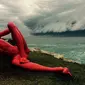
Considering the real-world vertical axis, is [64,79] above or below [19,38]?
below

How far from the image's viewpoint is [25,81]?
15500 mm

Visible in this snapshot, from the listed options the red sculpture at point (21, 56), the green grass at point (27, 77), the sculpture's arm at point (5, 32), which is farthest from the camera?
the sculpture's arm at point (5, 32)

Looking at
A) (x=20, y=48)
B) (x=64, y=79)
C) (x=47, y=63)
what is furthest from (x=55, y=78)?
(x=47, y=63)

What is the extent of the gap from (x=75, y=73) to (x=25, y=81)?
3.11m

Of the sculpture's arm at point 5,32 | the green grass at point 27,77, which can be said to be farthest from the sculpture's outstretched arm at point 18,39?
the green grass at point 27,77

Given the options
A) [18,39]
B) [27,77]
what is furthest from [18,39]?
[27,77]

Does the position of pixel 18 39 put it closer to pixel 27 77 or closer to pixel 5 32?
pixel 5 32

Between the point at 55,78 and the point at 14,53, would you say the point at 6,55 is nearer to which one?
the point at 14,53

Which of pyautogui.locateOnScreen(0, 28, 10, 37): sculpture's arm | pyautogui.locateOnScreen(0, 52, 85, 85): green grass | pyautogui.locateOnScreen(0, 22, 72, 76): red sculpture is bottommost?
pyautogui.locateOnScreen(0, 52, 85, 85): green grass

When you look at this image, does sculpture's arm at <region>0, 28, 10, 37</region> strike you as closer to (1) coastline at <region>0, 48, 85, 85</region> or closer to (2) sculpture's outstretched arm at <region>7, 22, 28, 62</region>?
(2) sculpture's outstretched arm at <region>7, 22, 28, 62</region>

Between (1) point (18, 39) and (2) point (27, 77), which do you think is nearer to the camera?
(1) point (18, 39)

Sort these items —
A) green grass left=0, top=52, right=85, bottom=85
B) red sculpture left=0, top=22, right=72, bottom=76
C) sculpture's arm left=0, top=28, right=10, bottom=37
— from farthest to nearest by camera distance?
sculpture's arm left=0, top=28, right=10, bottom=37, green grass left=0, top=52, right=85, bottom=85, red sculpture left=0, top=22, right=72, bottom=76

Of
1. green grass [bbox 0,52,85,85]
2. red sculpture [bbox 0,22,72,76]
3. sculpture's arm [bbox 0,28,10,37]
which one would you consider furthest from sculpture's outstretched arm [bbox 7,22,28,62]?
green grass [bbox 0,52,85,85]

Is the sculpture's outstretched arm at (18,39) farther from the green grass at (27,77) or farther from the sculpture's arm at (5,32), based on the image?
the green grass at (27,77)
